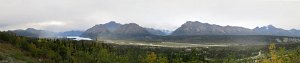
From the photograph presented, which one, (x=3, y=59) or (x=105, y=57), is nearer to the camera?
(x=3, y=59)

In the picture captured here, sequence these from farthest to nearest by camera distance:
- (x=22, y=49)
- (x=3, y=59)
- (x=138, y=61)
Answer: (x=138, y=61)
(x=22, y=49)
(x=3, y=59)

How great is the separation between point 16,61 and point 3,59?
2.09 metres

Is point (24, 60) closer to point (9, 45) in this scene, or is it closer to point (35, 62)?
point (35, 62)

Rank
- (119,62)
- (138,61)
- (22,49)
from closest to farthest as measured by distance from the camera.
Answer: (22,49)
(119,62)
(138,61)

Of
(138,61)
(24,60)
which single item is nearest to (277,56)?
(138,61)

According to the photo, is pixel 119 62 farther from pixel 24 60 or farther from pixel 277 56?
pixel 24 60

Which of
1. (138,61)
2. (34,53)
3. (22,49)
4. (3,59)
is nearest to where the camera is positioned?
(3,59)

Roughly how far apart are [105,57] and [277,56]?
23.2 m

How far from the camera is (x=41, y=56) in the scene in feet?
156

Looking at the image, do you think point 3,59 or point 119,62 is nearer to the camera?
point 3,59

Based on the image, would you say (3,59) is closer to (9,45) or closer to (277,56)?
(9,45)

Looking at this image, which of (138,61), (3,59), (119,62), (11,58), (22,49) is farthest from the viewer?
(138,61)

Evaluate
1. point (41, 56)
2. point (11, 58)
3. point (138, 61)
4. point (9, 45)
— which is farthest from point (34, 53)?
point (138, 61)

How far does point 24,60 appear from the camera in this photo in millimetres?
41125
